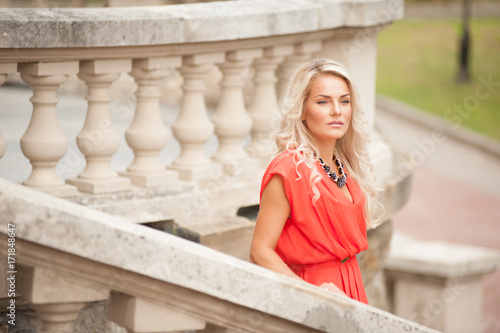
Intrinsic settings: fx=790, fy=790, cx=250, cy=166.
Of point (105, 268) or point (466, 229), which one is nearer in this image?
point (105, 268)

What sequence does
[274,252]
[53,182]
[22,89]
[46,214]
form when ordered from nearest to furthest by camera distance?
[46,214], [274,252], [53,182], [22,89]

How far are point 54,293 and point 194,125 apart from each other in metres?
1.75

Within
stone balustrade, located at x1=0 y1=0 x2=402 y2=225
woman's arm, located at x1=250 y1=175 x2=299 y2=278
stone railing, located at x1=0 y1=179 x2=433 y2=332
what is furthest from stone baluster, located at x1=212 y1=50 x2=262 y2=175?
stone railing, located at x1=0 y1=179 x2=433 y2=332

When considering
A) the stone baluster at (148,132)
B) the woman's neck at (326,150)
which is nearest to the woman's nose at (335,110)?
the woman's neck at (326,150)

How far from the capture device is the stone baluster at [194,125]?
389 cm

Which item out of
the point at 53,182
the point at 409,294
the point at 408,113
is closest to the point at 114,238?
the point at 53,182

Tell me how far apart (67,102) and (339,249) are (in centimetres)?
557

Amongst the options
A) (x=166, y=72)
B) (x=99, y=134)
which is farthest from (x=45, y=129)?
(x=166, y=72)

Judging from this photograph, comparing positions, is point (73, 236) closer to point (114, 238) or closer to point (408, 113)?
point (114, 238)

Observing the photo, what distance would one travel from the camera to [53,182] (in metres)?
3.51

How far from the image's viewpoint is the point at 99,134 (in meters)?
3.59

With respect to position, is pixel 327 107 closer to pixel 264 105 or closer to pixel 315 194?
pixel 315 194

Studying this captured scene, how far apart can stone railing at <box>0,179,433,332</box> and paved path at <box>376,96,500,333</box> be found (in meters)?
6.10

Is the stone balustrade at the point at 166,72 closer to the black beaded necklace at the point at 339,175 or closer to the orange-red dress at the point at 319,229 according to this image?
the black beaded necklace at the point at 339,175
